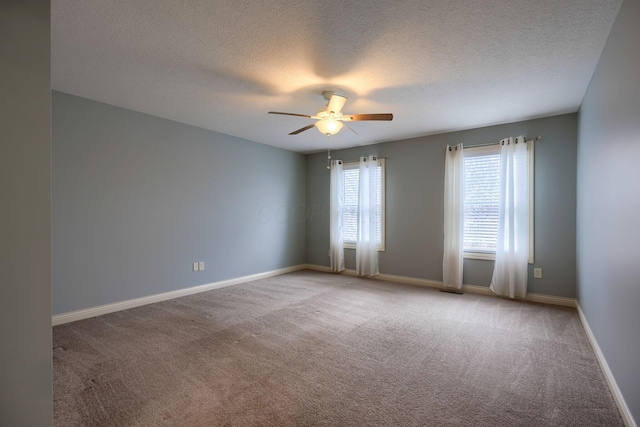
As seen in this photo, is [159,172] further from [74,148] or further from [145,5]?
[145,5]

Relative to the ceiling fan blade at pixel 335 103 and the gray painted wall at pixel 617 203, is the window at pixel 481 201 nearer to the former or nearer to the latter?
Answer: the gray painted wall at pixel 617 203

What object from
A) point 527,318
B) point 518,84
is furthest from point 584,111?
point 527,318

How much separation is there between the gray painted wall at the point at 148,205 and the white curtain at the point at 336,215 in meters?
1.15

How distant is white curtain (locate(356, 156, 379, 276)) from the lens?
5590mm

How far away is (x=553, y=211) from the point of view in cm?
407

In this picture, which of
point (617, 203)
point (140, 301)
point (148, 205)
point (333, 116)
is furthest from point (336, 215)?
point (617, 203)

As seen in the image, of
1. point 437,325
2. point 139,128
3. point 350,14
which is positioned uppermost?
point 350,14

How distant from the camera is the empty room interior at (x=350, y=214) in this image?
1.77 meters

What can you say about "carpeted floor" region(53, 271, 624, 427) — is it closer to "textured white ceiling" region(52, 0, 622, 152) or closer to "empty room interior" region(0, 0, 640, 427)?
"empty room interior" region(0, 0, 640, 427)

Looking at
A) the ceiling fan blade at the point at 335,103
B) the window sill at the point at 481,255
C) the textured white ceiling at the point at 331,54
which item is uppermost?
the textured white ceiling at the point at 331,54

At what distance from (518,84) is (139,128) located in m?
4.51

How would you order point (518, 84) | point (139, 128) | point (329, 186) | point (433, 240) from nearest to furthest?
point (518, 84)
point (139, 128)
point (433, 240)
point (329, 186)

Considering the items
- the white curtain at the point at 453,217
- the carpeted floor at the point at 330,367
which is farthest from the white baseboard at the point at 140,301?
the white curtain at the point at 453,217

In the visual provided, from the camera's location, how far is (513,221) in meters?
4.25
